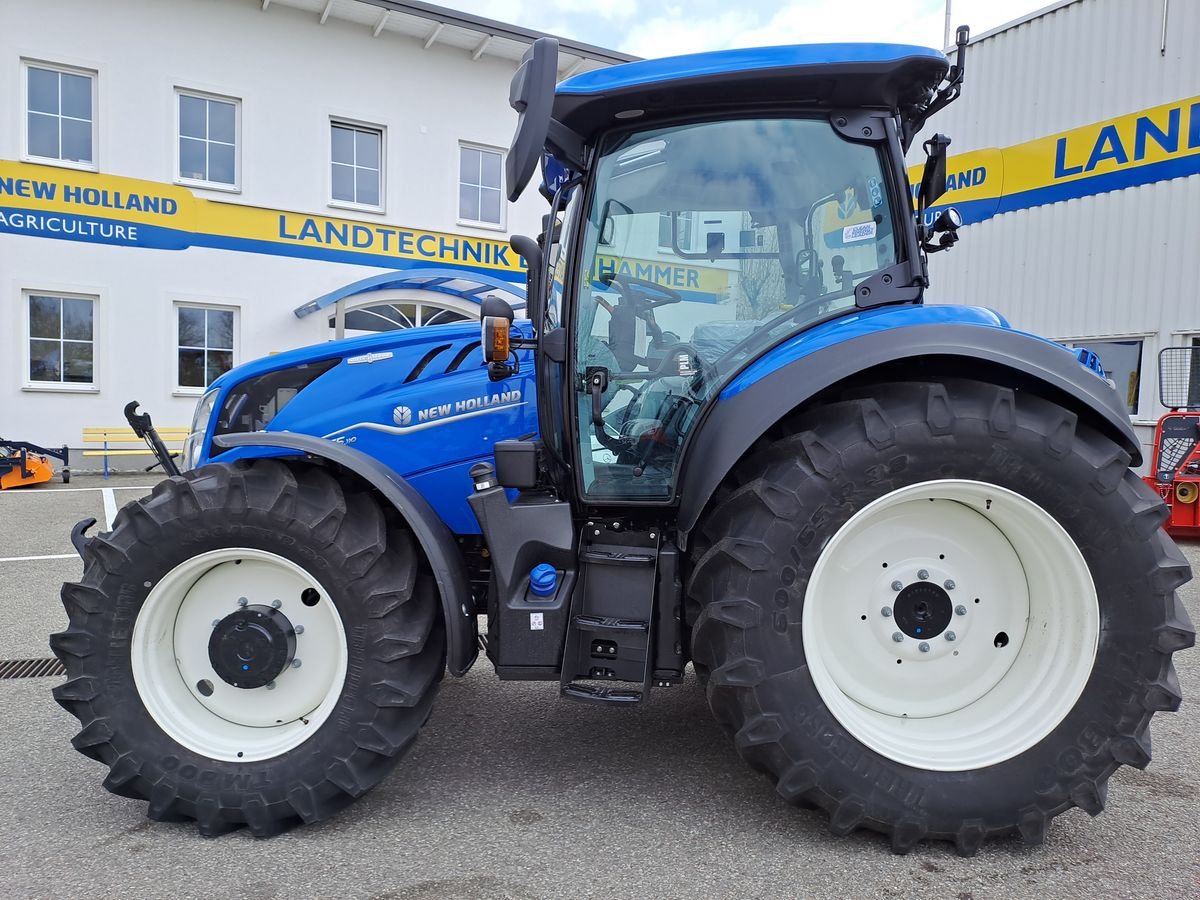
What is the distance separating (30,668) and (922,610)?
3900 mm

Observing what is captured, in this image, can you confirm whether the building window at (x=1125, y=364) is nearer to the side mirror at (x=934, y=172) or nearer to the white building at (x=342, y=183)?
the white building at (x=342, y=183)

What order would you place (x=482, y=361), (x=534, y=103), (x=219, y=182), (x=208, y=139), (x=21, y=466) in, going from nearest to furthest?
1. (x=534, y=103)
2. (x=482, y=361)
3. (x=21, y=466)
4. (x=208, y=139)
5. (x=219, y=182)

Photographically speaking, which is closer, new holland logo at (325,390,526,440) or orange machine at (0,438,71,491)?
new holland logo at (325,390,526,440)

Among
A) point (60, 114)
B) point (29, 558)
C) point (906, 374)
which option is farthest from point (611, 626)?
point (60, 114)

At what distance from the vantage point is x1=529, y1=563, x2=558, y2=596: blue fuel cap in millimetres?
2529

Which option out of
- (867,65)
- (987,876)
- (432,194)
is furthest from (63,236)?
(987,876)

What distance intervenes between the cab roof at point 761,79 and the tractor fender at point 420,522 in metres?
1.18

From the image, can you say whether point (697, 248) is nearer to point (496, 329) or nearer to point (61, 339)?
point (496, 329)

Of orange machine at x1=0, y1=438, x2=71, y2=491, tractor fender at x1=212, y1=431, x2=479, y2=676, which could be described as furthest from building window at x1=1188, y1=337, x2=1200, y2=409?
orange machine at x1=0, y1=438, x2=71, y2=491

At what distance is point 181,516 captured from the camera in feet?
7.91

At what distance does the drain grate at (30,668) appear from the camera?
3795mm

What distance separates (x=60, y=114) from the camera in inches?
465

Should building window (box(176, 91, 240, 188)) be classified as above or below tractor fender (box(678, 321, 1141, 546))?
above

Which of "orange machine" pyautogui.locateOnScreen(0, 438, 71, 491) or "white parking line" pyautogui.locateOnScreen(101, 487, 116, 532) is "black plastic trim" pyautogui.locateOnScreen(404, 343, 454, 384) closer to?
"white parking line" pyautogui.locateOnScreen(101, 487, 116, 532)
